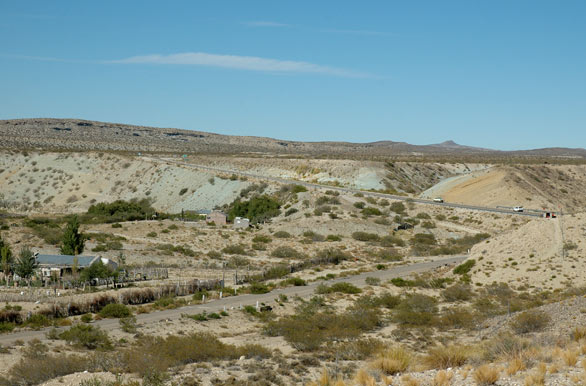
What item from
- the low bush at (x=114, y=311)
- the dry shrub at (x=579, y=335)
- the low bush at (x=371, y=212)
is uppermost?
the dry shrub at (x=579, y=335)

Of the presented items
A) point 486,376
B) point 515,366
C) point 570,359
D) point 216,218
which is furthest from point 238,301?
point 216,218

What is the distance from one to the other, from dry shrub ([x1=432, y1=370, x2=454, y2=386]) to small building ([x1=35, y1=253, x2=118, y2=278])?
29903mm

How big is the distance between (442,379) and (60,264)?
32478 millimetres

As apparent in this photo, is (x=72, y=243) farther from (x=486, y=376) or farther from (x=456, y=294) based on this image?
(x=486, y=376)

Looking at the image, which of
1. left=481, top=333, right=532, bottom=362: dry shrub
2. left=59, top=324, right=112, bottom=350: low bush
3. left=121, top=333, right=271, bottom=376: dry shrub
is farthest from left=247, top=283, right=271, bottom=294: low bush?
left=481, top=333, right=532, bottom=362: dry shrub

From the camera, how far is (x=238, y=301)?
3697 centimetres

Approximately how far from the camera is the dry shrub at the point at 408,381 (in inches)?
606

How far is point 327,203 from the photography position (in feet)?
256

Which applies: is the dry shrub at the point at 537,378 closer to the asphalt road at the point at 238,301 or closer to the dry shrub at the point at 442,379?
the dry shrub at the point at 442,379

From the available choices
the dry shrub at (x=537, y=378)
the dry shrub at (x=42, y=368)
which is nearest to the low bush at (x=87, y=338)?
the dry shrub at (x=42, y=368)

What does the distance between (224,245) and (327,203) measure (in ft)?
70.9

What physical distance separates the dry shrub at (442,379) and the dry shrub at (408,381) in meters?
0.45

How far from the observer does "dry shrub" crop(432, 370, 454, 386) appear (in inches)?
609

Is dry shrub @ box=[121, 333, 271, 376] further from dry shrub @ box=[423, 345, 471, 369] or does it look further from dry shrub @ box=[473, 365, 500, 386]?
dry shrub @ box=[473, 365, 500, 386]
